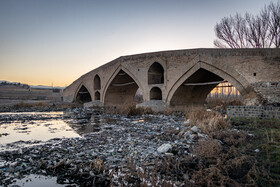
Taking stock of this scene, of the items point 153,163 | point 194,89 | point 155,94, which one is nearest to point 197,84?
point 194,89

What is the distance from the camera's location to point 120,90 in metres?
26.1

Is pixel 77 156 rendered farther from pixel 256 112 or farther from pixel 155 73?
pixel 155 73

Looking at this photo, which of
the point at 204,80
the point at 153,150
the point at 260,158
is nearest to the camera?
the point at 260,158

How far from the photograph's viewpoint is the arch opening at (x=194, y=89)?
1663 centimetres

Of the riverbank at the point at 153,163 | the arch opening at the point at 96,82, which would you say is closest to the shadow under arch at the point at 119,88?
the arch opening at the point at 96,82

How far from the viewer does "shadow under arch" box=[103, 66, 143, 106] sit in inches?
912

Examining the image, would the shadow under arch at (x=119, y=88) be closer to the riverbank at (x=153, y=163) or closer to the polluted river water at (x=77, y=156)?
the polluted river water at (x=77, y=156)

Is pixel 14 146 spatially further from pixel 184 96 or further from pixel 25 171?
pixel 184 96

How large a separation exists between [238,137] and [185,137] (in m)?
1.42

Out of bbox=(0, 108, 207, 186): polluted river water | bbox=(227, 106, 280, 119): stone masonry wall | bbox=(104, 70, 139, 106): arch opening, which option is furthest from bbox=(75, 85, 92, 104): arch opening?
bbox=(0, 108, 207, 186): polluted river water

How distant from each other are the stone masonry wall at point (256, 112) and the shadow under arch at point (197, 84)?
7.59ft

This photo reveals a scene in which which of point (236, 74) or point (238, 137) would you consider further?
point (236, 74)

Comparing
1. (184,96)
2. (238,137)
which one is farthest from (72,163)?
(184,96)

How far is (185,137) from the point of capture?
6.30 meters
